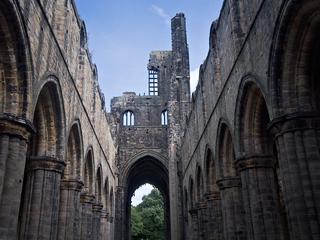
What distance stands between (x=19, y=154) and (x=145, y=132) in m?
22.8

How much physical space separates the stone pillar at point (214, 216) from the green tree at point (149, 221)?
32.2 m

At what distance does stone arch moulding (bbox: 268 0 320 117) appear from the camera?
675 centimetres

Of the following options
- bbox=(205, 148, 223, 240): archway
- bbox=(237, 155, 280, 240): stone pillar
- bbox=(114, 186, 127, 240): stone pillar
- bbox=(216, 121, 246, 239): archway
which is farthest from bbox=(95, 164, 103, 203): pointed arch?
bbox=(237, 155, 280, 240): stone pillar

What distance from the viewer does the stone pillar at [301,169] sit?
635 centimetres

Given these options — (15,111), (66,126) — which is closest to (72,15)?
(66,126)

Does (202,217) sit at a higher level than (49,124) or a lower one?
lower

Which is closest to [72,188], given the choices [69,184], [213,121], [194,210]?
[69,184]

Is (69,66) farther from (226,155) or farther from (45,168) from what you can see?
(226,155)

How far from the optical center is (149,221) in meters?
48.6

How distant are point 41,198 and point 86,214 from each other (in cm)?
646

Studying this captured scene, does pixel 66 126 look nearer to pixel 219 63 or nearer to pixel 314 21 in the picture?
pixel 219 63

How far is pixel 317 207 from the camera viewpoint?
6.31m

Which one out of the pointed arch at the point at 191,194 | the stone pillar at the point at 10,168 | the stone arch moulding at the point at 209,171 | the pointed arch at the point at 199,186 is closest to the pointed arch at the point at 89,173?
the stone arch moulding at the point at 209,171

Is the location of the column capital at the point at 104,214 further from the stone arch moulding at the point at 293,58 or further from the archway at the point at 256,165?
the stone arch moulding at the point at 293,58
